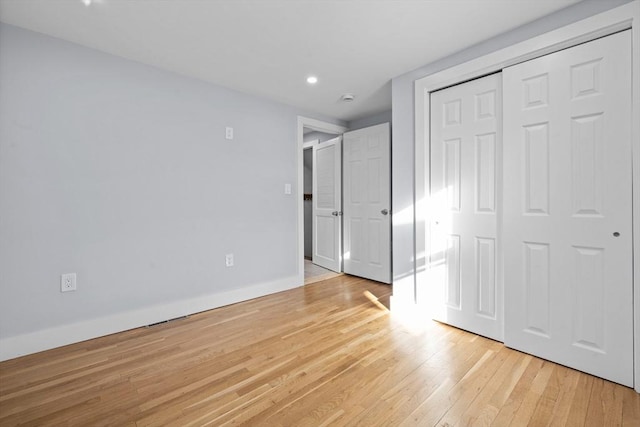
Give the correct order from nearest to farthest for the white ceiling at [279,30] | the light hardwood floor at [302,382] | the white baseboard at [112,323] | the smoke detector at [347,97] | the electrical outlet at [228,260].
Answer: the light hardwood floor at [302,382]
the white ceiling at [279,30]
the white baseboard at [112,323]
the electrical outlet at [228,260]
the smoke detector at [347,97]

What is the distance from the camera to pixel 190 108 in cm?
282

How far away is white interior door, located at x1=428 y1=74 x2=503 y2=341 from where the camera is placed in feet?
7.29

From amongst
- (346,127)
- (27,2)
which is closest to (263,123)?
(346,127)

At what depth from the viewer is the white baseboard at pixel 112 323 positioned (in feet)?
6.61

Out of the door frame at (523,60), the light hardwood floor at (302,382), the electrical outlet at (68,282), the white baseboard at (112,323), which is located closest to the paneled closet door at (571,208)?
the door frame at (523,60)

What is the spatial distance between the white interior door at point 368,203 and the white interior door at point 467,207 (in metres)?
1.16

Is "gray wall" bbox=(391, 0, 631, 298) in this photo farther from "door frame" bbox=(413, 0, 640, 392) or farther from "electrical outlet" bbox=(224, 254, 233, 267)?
"electrical outlet" bbox=(224, 254, 233, 267)

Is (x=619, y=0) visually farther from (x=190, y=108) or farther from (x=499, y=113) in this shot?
(x=190, y=108)

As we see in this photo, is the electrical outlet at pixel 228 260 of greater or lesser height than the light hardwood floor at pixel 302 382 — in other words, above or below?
above

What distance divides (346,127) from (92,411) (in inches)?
160

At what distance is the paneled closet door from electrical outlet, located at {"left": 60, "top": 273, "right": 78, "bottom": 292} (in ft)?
10.9

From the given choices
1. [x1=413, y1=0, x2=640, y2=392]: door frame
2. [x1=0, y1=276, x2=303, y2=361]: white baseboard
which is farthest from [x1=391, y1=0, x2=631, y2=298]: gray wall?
[x1=0, y1=276, x2=303, y2=361]: white baseboard

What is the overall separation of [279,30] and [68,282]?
8.14 ft

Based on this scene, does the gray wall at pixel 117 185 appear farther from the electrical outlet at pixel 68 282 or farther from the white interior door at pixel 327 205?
the white interior door at pixel 327 205
